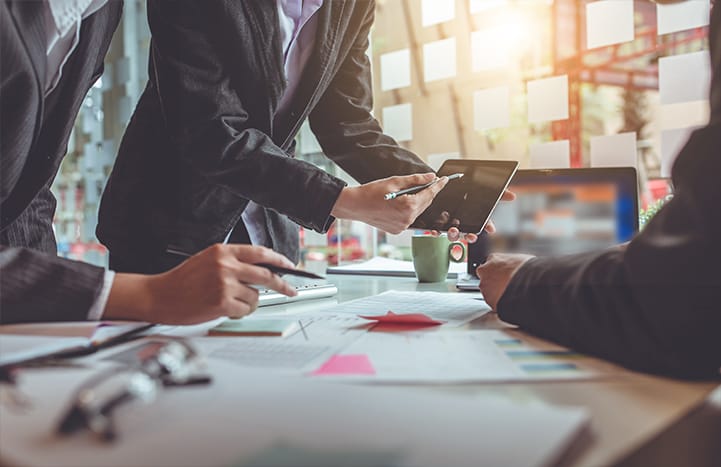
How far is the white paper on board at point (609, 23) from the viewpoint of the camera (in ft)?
4.72

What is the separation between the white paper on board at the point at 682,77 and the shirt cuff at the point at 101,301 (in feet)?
4.24

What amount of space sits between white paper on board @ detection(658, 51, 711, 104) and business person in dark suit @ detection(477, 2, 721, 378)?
2.90 ft

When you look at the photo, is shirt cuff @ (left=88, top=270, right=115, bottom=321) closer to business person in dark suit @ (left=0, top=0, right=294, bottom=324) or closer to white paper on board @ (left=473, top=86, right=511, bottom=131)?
business person in dark suit @ (left=0, top=0, right=294, bottom=324)

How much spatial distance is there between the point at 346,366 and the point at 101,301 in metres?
0.33

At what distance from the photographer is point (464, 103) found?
177cm

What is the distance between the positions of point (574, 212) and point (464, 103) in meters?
0.66

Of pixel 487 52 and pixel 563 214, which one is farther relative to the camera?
pixel 487 52

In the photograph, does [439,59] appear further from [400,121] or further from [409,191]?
[409,191]

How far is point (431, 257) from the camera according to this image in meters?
1.36

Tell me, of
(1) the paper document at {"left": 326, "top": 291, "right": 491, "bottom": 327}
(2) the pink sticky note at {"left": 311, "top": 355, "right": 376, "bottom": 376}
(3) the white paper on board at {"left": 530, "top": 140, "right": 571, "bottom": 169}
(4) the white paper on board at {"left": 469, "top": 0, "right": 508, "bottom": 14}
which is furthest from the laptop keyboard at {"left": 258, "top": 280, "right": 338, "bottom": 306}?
(4) the white paper on board at {"left": 469, "top": 0, "right": 508, "bottom": 14}

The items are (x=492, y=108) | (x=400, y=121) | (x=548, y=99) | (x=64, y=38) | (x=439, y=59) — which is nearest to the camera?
(x=64, y=38)

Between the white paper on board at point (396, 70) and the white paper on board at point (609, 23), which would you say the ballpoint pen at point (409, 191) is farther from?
the white paper on board at point (396, 70)

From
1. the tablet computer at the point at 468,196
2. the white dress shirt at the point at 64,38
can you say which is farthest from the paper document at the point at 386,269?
the white dress shirt at the point at 64,38

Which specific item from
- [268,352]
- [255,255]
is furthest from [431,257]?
[268,352]
